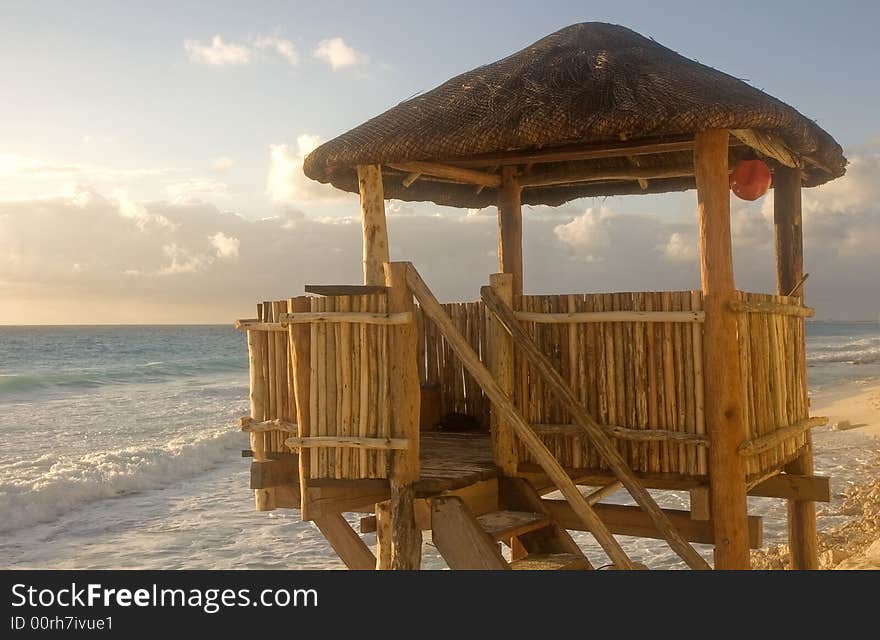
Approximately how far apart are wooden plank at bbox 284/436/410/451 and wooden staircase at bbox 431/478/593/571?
59 centimetres

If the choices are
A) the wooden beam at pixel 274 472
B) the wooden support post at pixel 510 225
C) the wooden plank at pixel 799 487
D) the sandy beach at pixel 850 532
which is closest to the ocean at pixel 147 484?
the sandy beach at pixel 850 532

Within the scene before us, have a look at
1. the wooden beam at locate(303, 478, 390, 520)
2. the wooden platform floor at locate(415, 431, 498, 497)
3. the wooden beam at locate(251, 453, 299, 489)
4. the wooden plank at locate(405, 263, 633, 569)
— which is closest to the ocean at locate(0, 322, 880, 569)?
the wooden platform floor at locate(415, 431, 498, 497)

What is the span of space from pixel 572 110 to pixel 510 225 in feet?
12.3

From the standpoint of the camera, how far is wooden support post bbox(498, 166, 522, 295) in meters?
11.1

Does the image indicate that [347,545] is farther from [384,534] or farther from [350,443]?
[350,443]

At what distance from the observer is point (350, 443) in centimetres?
726

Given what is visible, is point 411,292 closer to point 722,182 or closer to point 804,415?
point 722,182

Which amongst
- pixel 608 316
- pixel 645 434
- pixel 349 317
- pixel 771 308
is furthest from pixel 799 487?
pixel 349 317

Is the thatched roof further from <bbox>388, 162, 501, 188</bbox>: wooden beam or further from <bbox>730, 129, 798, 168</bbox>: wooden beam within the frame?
<bbox>388, 162, 501, 188</bbox>: wooden beam

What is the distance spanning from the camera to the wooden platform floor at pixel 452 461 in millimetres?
7305

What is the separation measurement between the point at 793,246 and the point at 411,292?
17.3 ft
